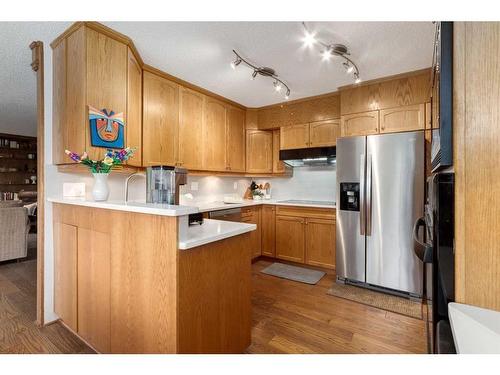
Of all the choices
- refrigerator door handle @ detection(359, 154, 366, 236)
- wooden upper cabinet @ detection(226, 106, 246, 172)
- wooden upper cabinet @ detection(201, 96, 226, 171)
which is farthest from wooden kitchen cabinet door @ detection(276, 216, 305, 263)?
wooden upper cabinet @ detection(201, 96, 226, 171)

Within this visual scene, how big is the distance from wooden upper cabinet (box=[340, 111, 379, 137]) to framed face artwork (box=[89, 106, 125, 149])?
2385mm

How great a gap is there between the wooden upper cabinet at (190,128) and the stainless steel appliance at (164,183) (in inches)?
49.2

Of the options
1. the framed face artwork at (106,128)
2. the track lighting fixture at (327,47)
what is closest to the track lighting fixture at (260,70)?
the track lighting fixture at (327,47)

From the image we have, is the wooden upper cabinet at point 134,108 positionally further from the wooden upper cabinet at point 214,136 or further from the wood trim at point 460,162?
the wood trim at point 460,162

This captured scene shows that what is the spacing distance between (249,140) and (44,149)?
8.58 feet

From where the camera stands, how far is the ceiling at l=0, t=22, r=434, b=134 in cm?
175

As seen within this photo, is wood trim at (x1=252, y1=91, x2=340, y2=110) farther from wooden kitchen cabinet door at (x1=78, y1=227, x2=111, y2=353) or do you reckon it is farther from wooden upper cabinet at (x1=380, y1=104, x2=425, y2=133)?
wooden kitchen cabinet door at (x1=78, y1=227, x2=111, y2=353)

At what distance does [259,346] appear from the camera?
168 cm

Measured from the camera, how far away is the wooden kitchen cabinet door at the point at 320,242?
3.02 m

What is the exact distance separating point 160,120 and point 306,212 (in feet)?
6.92
